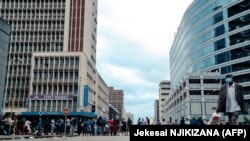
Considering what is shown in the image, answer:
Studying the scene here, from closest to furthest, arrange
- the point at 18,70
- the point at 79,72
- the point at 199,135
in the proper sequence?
the point at 199,135, the point at 79,72, the point at 18,70

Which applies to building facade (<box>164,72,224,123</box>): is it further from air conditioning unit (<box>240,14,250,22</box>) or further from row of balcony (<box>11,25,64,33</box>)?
row of balcony (<box>11,25,64,33</box>)

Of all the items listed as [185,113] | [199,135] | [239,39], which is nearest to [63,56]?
[185,113]

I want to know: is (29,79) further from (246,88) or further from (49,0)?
(246,88)

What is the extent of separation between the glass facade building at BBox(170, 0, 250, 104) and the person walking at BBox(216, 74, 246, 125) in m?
52.6

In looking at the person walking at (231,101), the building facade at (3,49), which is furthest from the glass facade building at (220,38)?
the person walking at (231,101)

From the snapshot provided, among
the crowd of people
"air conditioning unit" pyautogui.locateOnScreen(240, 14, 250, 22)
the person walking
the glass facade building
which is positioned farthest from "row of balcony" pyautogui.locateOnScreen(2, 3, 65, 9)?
the person walking

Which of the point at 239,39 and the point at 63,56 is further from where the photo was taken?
the point at 63,56

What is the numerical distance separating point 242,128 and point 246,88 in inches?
2301

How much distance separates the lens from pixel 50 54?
232ft

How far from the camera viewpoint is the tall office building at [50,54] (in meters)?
69.1

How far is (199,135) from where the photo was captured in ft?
A: 10.9

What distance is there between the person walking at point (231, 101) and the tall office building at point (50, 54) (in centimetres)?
6071

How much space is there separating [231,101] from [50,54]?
65.5 metres

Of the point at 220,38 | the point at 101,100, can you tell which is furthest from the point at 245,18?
the point at 101,100
